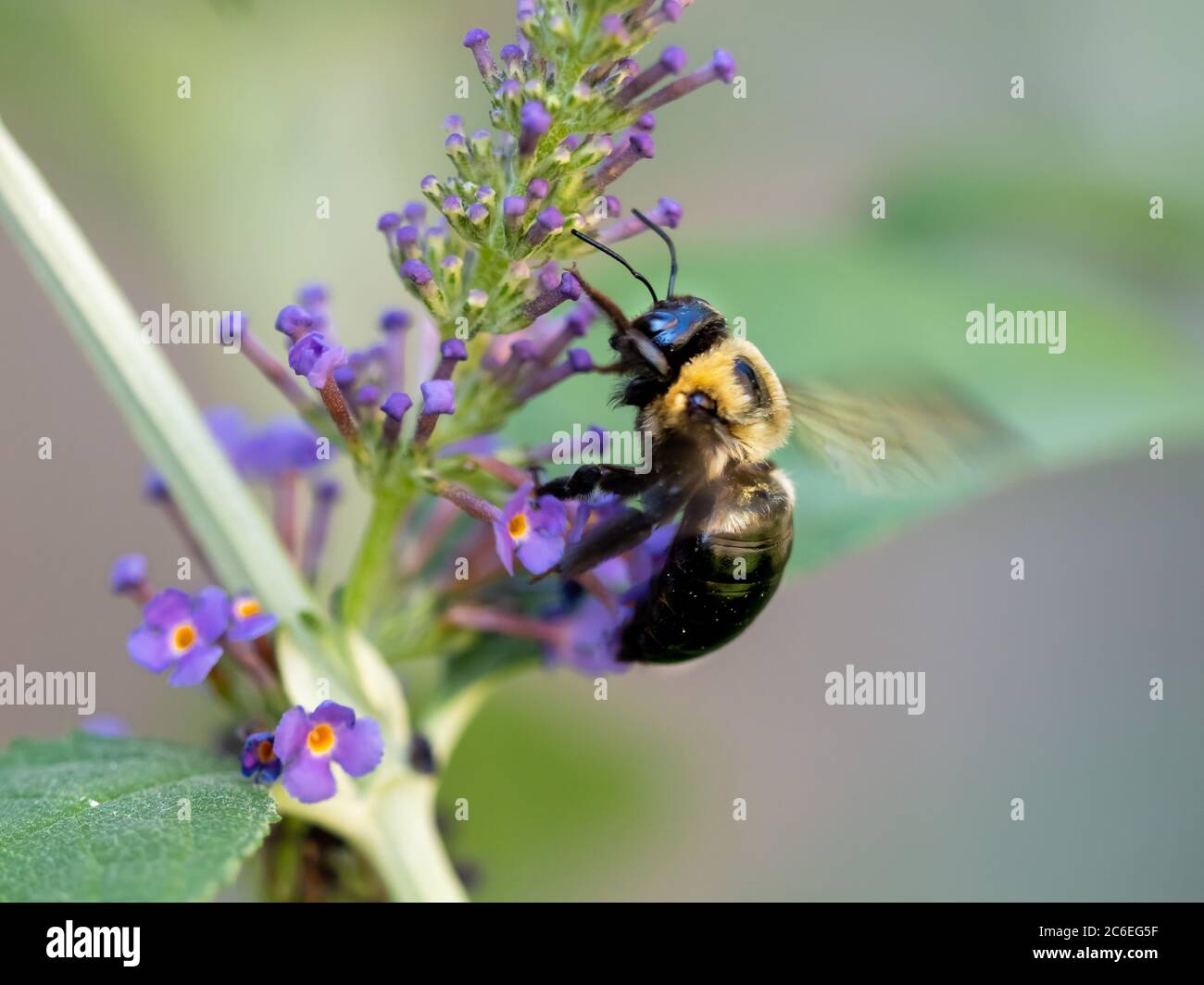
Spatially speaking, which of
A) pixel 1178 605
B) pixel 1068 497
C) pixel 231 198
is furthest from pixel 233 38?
pixel 1178 605

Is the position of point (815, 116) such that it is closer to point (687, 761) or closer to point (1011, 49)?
point (1011, 49)

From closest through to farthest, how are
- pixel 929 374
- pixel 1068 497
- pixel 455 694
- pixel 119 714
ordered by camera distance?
pixel 455 694
pixel 929 374
pixel 119 714
pixel 1068 497

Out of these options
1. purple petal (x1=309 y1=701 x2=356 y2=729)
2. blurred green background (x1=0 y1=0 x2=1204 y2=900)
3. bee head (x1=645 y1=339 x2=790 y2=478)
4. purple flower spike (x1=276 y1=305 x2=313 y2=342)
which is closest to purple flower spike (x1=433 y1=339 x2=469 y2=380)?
purple flower spike (x1=276 y1=305 x2=313 y2=342)

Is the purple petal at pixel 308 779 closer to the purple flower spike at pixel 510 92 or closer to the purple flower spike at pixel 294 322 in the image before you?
the purple flower spike at pixel 294 322

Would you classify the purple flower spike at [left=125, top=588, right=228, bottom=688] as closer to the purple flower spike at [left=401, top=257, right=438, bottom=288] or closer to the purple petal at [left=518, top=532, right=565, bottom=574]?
the purple petal at [left=518, top=532, right=565, bottom=574]

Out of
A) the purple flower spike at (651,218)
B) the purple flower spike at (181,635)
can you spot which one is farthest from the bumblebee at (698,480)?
the purple flower spike at (181,635)

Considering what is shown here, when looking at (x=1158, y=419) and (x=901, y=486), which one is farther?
(x=1158, y=419)
